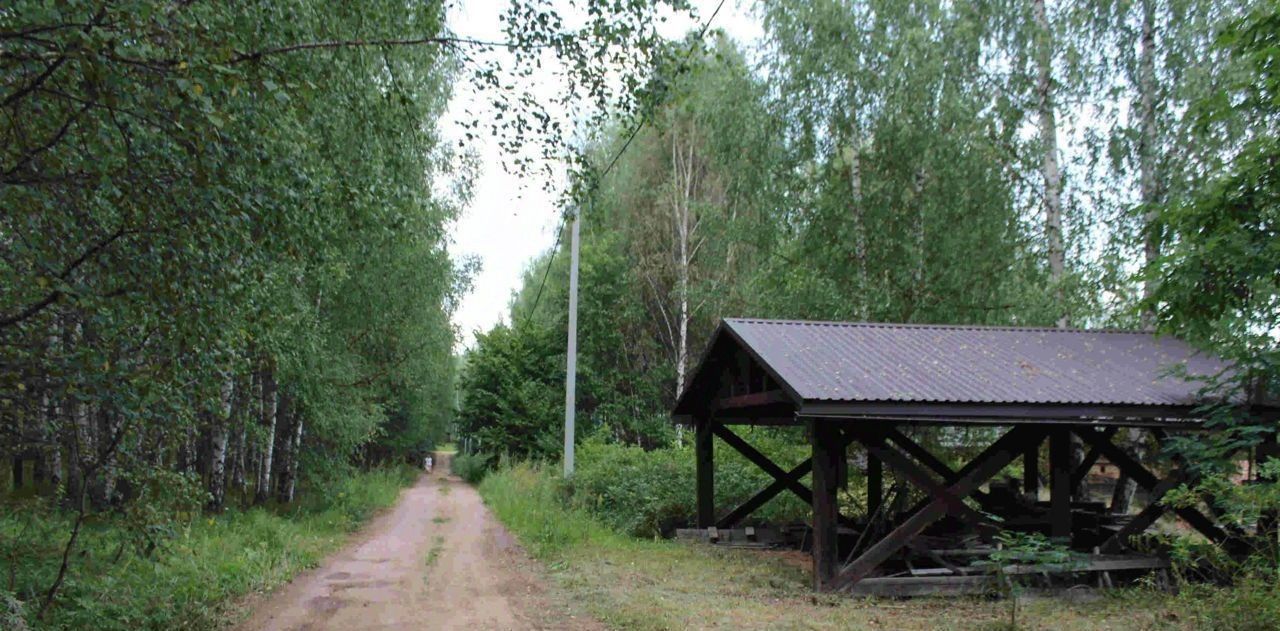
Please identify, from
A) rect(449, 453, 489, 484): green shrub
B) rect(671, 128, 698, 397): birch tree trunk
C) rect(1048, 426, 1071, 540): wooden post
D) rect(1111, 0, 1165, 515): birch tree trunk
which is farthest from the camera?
rect(449, 453, 489, 484): green shrub

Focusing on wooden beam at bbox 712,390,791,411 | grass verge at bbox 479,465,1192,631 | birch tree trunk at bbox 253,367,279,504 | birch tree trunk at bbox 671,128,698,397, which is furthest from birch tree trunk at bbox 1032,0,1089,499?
birch tree trunk at bbox 253,367,279,504

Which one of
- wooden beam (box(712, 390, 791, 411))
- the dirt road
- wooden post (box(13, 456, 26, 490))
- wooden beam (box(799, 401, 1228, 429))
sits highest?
wooden beam (box(712, 390, 791, 411))

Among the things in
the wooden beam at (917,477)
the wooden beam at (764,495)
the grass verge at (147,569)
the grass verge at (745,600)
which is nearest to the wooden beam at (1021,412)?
the wooden beam at (917,477)

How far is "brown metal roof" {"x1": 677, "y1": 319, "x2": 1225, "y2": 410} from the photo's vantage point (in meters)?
9.61

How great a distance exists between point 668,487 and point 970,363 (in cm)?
706

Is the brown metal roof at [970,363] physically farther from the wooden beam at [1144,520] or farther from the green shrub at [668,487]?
the green shrub at [668,487]

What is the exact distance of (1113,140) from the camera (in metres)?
15.9

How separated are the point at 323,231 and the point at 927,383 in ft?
21.4

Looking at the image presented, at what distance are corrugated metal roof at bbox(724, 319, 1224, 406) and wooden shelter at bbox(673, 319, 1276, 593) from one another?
0.09 feet

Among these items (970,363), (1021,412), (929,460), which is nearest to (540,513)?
(929,460)

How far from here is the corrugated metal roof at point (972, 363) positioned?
9633 millimetres

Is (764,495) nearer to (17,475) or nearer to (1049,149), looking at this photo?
(1049,149)

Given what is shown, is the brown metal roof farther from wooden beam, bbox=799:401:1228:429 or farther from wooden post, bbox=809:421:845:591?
wooden post, bbox=809:421:845:591

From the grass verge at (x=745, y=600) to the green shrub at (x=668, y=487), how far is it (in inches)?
71.0
